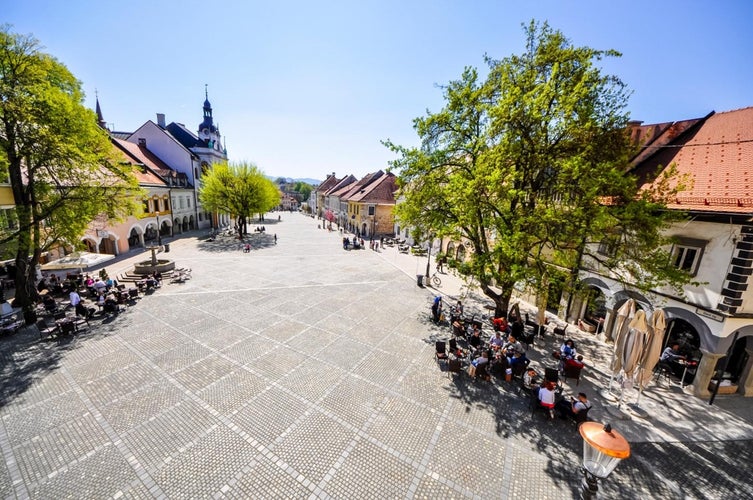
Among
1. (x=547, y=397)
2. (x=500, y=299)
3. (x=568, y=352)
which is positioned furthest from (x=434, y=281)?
(x=547, y=397)

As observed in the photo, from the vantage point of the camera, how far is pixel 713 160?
11531 millimetres

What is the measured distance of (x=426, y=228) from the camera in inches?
583

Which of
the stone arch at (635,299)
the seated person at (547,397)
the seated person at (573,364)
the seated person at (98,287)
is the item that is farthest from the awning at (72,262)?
the stone arch at (635,299)

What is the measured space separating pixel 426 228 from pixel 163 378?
1224 centimetres

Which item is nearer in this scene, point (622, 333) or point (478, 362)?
point (622, 333)

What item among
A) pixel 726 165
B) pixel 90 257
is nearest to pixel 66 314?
pixel 90 257

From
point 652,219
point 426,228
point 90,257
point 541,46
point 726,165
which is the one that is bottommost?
point 90,257

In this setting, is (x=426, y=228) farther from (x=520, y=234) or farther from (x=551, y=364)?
(x=551, y=364)

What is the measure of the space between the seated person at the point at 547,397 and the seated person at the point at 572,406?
29 centimetres

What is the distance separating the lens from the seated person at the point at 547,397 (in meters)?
8.84

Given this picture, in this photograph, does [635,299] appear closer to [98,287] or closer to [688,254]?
[688,254]

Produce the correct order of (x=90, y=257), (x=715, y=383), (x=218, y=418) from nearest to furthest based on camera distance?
1. (x=218, y=418)
2. (x=715, y=383)
3. (x=90, y=257)

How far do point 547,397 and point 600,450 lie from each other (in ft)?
14.5

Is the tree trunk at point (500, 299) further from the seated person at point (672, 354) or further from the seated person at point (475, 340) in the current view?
the seated person at point (672, 354)
